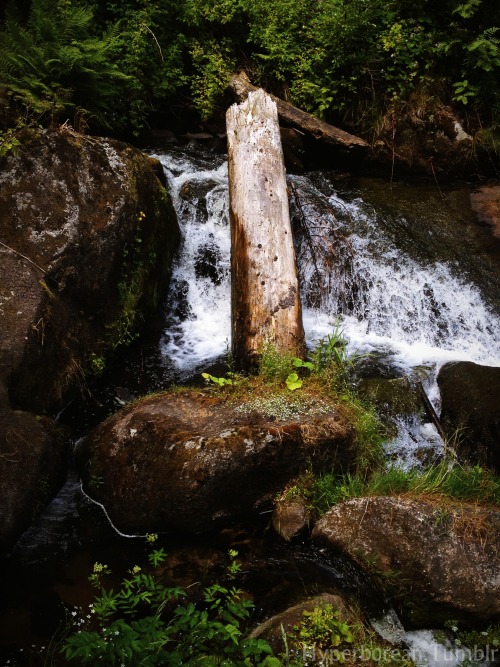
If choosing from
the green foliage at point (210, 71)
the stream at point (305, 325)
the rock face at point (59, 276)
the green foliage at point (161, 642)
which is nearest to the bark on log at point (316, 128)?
the stream at point (305, 325)

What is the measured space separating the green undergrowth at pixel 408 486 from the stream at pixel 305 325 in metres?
0.50

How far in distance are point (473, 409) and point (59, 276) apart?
14.6ft

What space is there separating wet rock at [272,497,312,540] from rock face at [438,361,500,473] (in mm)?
1882

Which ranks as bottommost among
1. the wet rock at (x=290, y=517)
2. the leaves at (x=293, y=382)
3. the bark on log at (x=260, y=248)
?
the wet rock at (x=290, y=517)

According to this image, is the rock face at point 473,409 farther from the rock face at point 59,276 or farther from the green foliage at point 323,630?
the rock face at point 59,276

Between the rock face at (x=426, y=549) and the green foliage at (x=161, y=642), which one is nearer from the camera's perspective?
the green foliage at (x=161, y=642)

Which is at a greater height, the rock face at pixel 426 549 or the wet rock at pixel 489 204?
the wet rock at pixel 489 204

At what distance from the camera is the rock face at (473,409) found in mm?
5047

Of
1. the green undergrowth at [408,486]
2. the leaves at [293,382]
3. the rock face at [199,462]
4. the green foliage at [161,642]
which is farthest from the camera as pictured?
the leaves at [293,382]

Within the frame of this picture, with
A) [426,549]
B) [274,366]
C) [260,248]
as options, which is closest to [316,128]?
[260,248]

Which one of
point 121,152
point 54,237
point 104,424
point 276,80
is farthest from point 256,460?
point 276,80

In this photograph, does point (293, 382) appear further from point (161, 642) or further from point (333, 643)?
point (161, 642)

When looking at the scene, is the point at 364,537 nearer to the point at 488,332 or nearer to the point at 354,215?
the point at 488,332

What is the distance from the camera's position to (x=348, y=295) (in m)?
6.98
